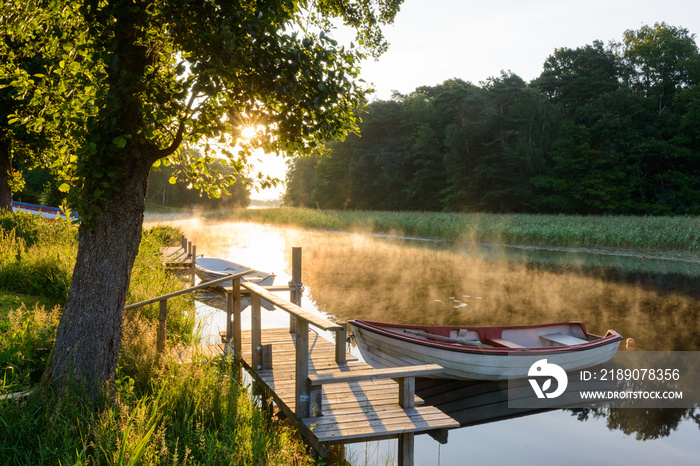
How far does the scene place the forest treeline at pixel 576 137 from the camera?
4319 centimetres

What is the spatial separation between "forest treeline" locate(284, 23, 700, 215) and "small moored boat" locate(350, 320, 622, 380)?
39117 mm

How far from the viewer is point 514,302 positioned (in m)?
14.5

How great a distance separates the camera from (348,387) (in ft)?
19.6

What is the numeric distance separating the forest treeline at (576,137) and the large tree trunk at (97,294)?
46155 mm

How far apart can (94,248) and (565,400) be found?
7618mm

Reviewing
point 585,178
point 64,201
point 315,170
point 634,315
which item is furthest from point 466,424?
point 315,170

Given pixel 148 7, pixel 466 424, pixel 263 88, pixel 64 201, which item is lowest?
pixel 466 424

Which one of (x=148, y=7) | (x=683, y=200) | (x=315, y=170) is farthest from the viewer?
(x=315, y=170)

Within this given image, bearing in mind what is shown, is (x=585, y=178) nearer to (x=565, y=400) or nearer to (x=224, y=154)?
(x=565, y=400)

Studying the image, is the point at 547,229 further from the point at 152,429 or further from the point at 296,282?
the point at 152,429

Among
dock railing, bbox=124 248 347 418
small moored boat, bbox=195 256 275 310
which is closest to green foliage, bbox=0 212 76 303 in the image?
dock railing, bbox=124 248 347 418

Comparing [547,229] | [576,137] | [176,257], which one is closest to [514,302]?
[176,257]

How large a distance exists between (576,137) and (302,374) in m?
48.6

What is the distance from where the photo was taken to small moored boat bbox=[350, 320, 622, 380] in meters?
7.54
